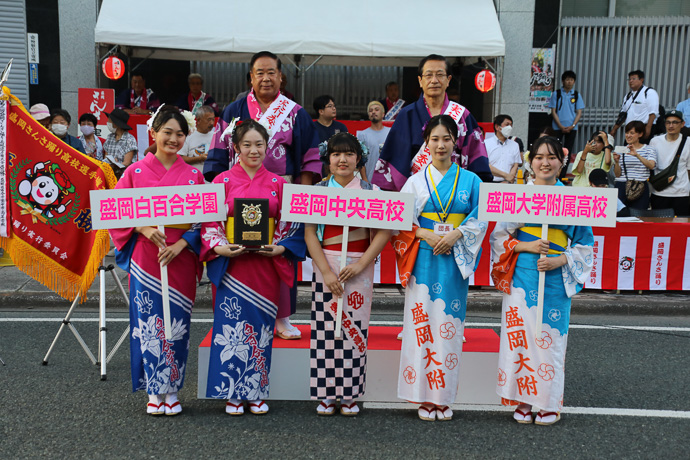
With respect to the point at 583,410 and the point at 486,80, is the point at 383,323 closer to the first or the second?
the point at 583,410

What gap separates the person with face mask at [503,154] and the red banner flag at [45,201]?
540cm

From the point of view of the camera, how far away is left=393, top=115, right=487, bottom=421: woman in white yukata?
3.48m

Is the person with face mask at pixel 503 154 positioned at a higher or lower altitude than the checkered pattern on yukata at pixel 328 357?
higher

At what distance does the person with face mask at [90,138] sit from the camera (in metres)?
7.95

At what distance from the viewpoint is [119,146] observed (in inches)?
301

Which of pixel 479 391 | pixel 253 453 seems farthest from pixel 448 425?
pixel 253 453

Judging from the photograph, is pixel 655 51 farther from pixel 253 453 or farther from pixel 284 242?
pixel 253 453

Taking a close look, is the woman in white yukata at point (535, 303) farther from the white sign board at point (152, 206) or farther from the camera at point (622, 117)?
the camera at point (622, 117)

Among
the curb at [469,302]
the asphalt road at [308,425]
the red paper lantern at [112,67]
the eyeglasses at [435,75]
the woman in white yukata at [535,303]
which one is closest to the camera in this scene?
the asphalt road at [308,425]

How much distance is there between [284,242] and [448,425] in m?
1.26

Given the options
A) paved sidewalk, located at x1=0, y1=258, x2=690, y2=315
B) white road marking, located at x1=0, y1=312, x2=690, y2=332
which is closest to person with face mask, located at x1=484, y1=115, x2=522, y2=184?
paved sidewalk, located at x1=0, y1=258, x2=690, y2=315

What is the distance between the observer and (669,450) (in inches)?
127

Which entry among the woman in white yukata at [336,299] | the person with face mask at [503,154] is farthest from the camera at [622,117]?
the woman in white yukata at [336,299]

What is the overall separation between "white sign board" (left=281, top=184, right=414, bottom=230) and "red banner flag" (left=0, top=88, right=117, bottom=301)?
4.70 ft
